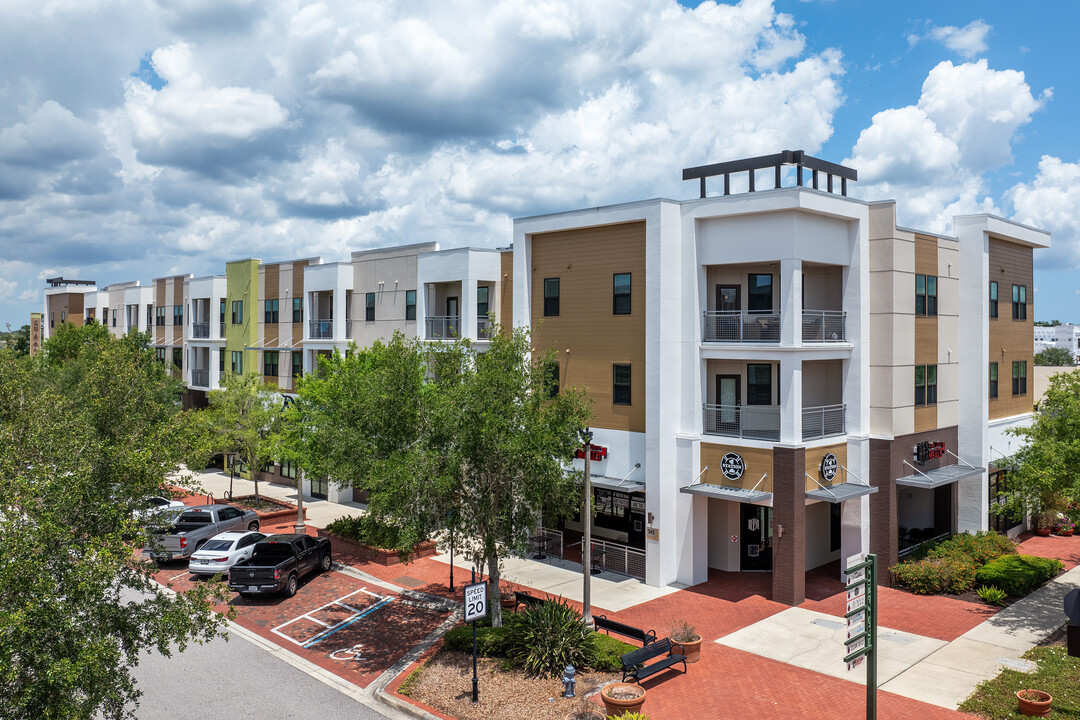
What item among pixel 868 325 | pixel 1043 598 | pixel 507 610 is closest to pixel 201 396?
pixel 507 610

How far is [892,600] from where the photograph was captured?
23.1 m

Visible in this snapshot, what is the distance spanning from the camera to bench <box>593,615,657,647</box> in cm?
1795

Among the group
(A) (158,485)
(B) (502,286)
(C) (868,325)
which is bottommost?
(A) (158,485)

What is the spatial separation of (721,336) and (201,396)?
40.0m

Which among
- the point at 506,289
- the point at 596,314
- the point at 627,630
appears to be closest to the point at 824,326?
the point at 596,314

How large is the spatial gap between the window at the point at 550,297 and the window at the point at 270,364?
70.3 ft

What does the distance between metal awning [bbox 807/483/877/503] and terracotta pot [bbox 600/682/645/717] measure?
9.72 m

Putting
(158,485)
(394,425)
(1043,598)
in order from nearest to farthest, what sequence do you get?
(158,485) → (394,425) → (1043,598)

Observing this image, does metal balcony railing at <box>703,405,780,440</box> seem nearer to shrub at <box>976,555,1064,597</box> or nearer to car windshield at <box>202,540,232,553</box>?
shrub at <box>976,555,1064,597</box>

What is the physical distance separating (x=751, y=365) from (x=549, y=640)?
39.2 ft

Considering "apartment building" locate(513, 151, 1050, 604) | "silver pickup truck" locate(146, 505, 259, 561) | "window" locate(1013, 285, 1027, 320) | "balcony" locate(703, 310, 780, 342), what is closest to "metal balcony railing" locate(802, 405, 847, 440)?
"apartment building" locate(513, 151, 1050, 604)

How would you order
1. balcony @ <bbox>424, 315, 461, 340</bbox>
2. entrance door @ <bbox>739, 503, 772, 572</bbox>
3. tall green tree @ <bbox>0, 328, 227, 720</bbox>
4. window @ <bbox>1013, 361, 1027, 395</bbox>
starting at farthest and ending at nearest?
balcony @ <bbox>424, 315, 461, 340</bbox> → window @ <bbox>1013, 361, 1027, 395</bbox> → entrance door @ <bbox>739, 503, 772, 572</bbox> → tall green tree @ <bbox>0, 328, 227, 720</bbox>

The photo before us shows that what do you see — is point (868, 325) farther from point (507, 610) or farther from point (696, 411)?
point (507, 610)

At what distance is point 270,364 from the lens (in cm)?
4338
